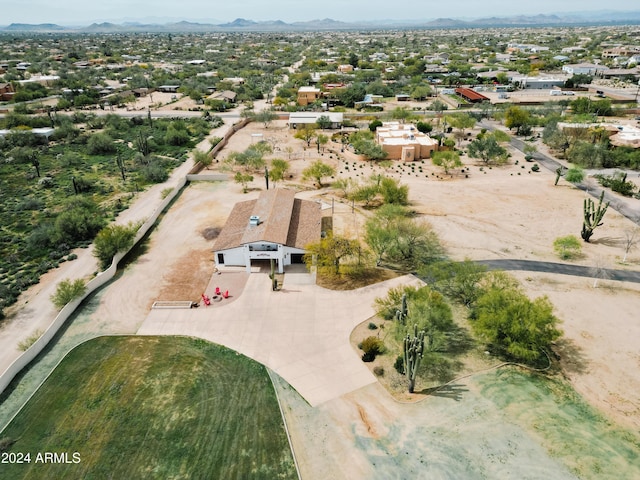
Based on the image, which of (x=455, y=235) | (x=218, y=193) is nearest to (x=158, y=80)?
(x=218, y=193)

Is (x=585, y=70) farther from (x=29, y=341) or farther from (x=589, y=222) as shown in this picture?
(x=29, y=341)

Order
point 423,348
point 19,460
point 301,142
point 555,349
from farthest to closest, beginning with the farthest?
point 301,142 < point 555,349 < point 423,348 < point 19,460

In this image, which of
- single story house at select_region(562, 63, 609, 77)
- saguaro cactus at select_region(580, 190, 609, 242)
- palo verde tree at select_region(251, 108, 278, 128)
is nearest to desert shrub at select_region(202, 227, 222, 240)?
saguaro cactus at select_region(580, 190, 609, 242)

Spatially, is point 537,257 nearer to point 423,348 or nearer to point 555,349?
point 555,349

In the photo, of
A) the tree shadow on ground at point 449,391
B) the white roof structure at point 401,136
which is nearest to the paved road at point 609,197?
the white roof structure at point 401,136

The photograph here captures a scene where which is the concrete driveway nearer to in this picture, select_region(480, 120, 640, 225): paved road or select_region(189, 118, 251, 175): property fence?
select_region(480, 120, 640, 225): paved road

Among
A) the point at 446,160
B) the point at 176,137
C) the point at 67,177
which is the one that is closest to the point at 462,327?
the point at 446,160

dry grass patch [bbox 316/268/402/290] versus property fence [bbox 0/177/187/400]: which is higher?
property fence [bbox 0/177/187/400]

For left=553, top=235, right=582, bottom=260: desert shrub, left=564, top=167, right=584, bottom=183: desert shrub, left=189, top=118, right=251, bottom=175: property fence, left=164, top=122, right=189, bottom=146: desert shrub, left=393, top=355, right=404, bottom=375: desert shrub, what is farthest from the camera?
left=164, top=122, right=189, bottom=146: desert shrub
